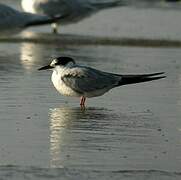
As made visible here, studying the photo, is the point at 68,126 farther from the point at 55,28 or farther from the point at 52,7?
the point at 52,7

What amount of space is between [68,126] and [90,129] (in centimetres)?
21

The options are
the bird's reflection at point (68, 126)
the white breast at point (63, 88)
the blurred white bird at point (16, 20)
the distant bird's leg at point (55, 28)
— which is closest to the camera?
the bird's reflection at point (68, 126)

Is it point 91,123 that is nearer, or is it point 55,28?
point 91,123

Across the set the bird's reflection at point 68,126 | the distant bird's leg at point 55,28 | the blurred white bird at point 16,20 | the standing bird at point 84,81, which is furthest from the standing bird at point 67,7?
the bird's reflection at point 68,126

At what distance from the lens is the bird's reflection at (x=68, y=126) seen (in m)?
6.64

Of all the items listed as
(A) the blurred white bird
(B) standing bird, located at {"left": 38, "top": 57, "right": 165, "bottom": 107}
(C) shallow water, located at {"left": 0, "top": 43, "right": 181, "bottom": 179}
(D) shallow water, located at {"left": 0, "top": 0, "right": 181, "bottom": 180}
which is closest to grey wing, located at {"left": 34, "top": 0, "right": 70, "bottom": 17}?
(A) the blurred white bird

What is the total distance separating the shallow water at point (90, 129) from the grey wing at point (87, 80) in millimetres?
190

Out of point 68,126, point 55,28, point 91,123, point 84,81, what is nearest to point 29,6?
point 55,28

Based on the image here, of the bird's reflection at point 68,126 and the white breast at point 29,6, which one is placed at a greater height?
the bird's reflection at point 68,126

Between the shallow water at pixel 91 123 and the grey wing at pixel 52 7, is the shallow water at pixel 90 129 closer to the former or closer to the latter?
the shallow water at pixel 91 123

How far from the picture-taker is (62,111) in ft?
28.8

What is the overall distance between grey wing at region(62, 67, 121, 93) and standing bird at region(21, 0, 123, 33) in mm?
9820

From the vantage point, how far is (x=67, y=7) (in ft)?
65.5

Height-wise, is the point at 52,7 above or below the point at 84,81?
below
